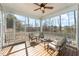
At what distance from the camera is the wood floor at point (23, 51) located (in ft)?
7.29

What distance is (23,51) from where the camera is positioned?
2.25 meters

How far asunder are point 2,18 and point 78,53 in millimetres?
1715

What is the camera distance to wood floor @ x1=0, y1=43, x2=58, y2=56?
2.22 m

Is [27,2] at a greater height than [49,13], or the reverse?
[27,2]

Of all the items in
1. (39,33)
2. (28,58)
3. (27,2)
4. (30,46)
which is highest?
(27,2)

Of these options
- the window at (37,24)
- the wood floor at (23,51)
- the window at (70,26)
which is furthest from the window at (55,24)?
the wood floor at (23,51)

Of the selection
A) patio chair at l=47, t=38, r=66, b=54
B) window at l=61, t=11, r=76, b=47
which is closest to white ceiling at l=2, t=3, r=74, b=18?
window at l=61, t=11, r=76, b=47

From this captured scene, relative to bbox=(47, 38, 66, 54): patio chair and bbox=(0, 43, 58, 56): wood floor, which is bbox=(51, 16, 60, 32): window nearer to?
bbox=(47, 38, 66, 54): patio chair

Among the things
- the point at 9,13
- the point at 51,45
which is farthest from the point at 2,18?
the point at 51,45

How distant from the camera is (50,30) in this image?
2299 mm

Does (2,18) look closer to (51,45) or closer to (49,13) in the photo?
(49,13)

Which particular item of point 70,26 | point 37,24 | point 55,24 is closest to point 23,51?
point 37,24

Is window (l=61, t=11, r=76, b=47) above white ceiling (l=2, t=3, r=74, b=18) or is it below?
below

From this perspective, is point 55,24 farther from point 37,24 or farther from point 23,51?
point 23,51
